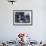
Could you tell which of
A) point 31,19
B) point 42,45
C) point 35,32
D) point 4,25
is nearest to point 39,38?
point 35,32

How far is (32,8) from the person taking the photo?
17.1ft

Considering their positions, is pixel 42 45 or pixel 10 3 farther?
pixel 10 3

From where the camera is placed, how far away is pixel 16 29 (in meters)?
5.23

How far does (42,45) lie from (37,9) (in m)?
2.14

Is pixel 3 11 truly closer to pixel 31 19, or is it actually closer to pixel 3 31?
pixel 3 31

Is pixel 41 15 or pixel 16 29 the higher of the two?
pixel 41 15

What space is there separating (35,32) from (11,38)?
949 mm

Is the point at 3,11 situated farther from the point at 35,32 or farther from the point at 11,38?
the point at 35,32

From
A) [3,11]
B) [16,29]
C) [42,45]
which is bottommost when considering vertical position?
[42,45]

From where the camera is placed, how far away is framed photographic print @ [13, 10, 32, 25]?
17.1 ft

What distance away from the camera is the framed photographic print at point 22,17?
5.23 m

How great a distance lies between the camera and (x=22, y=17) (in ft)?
17.3

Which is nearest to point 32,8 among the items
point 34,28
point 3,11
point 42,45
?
point 34,28

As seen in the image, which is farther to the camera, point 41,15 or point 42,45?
point 41,15
